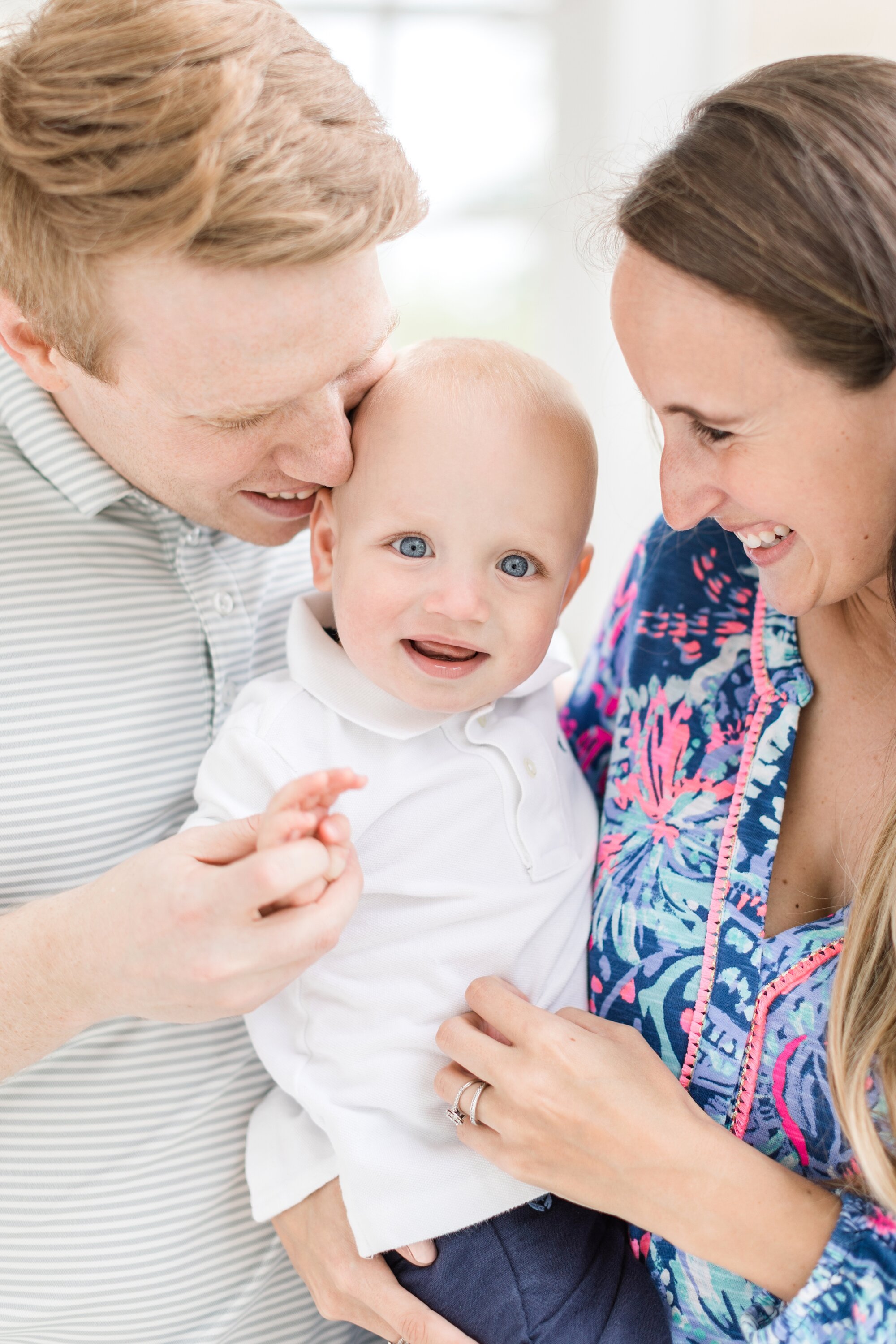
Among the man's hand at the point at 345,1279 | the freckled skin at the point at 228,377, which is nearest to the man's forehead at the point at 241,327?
the freckled skin at the point at 228,377

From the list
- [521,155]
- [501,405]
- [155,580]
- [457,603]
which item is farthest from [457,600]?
[521,155]

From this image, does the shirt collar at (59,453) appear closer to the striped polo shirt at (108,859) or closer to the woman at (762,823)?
the striped polo shirt at (108,859)

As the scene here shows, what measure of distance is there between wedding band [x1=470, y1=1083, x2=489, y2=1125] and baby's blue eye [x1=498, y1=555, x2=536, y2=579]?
0.57 meters

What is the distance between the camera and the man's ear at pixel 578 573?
1.38 meters

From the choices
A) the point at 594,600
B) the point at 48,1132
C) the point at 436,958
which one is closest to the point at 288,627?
the point at 436,958

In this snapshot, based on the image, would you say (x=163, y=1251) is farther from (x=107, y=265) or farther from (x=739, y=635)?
(x=107, y=265)

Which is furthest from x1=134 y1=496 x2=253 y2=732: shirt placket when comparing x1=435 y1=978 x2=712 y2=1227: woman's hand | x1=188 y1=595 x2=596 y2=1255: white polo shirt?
x1=435 y1=978 x2=712 y2=1227: woman's hand

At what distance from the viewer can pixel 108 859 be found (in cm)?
134

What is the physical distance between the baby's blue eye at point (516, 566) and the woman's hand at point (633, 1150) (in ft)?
1.59

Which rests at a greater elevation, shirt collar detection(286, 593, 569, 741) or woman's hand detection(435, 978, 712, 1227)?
shirt collar detection(286, 593, 569, 741)

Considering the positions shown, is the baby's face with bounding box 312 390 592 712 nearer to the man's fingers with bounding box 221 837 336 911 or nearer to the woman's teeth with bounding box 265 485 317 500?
the woman's teeth with bounding box 265 485 317 500

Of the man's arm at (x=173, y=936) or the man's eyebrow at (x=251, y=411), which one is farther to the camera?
the man's eyebrow at (x=251, y=411)

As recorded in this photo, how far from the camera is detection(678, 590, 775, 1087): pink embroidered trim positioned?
119cm

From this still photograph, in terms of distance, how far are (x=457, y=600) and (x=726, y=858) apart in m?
0.42
